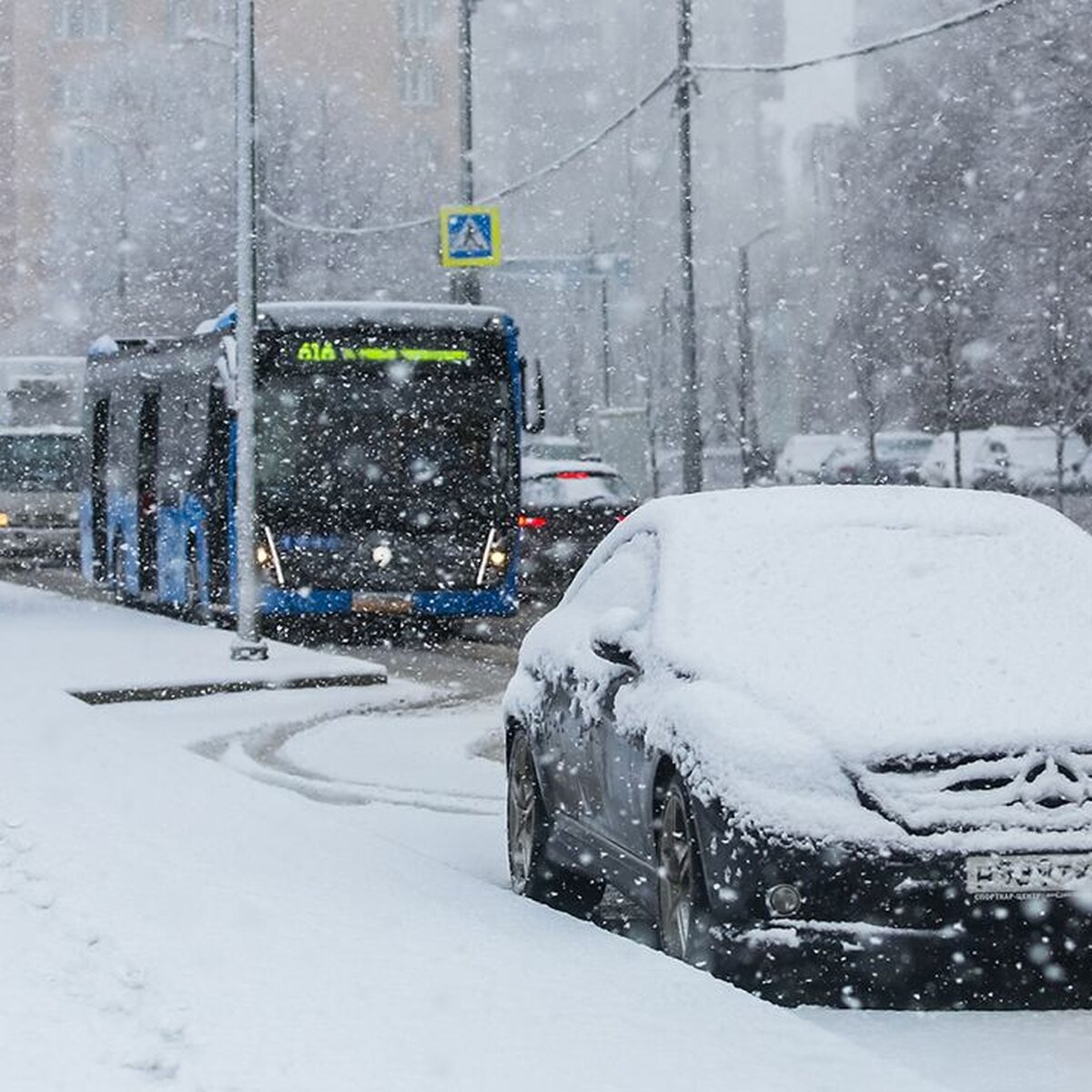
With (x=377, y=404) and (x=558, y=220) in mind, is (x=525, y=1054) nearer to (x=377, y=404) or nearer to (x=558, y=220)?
(x=377, y=404)

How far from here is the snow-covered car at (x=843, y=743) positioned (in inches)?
293

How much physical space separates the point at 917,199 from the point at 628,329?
49.4 m

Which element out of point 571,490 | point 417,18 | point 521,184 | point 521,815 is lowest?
point 521,815

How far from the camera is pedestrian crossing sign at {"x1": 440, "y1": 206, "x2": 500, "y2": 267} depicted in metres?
35.6

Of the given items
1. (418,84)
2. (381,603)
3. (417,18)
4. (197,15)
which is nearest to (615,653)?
(381,603)

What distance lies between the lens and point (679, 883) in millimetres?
7965

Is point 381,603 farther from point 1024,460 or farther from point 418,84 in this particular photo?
point 418,84

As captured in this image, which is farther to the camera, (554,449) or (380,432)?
(554,449)

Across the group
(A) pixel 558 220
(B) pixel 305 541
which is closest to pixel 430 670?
(B) pixel 305 541

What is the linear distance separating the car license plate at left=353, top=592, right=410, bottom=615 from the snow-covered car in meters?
15.0

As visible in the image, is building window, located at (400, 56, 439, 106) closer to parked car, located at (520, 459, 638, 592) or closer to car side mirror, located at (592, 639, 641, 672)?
parked car, located at (520, 459, 638, 592)

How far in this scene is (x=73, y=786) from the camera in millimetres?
11750

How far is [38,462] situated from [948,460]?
1815cm

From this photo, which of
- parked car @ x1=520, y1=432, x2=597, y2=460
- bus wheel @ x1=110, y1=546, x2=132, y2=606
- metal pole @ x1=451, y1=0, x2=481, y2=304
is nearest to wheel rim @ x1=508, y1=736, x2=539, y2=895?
bus wheel @ x1=110, y1=546, x2=132, y2=606
